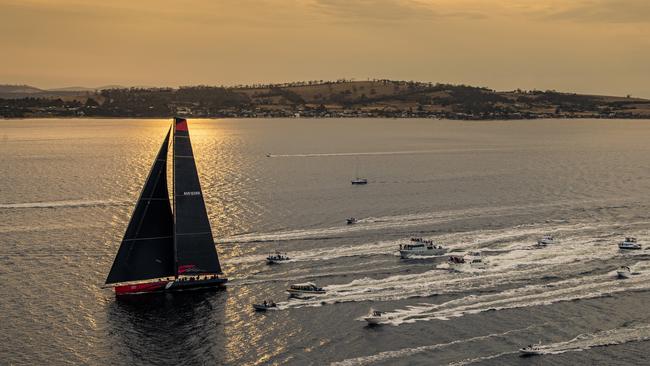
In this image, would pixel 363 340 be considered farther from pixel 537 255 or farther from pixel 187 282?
pixel 537 255

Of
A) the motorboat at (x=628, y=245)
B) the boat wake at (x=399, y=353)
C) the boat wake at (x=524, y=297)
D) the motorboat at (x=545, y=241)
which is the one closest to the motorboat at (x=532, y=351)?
the boat wake at (x=399, y=353)

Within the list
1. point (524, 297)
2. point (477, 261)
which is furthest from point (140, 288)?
point (524, 297)

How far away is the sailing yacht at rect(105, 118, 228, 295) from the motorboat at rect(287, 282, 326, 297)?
739 centimetres

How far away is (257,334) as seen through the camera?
65.7m

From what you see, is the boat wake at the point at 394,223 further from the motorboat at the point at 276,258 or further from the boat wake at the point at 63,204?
the boat wake at the point at 63,204

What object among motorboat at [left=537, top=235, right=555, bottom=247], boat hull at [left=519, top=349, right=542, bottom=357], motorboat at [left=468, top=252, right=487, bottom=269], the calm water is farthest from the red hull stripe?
motorboat at [left=537, top=235, right=555, bottom=247]

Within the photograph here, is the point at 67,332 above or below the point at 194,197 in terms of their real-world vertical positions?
below

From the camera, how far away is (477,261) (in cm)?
8500

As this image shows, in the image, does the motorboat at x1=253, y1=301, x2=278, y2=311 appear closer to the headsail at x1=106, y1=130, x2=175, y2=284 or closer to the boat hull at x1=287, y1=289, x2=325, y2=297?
the boat hull at x1=287, y1=289, x2=325, y2=297

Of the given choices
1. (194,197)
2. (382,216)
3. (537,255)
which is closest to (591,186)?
(382,216)

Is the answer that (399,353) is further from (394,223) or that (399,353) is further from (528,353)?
(394,223)

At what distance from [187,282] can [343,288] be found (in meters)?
15.1

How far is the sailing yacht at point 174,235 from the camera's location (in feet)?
252

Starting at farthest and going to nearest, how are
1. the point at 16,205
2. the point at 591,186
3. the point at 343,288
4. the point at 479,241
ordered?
the point at 591,186, the point at 16,205, the point at 479,241, the point at 343,288
